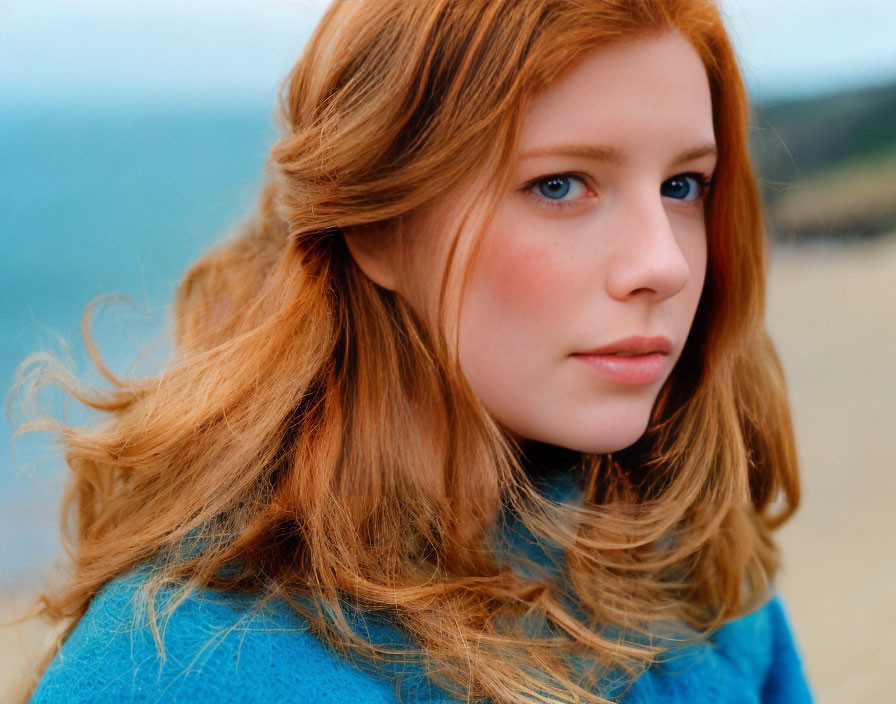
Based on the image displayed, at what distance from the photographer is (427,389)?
993 mm

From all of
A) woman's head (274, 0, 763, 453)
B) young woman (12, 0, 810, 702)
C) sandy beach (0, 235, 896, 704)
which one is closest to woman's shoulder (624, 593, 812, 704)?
young woman (12, 0, 810, 702)

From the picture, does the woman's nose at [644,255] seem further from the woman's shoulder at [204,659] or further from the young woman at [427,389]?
the woman's shoulder at [204,659]

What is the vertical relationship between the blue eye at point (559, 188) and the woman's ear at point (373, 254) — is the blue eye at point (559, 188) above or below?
above

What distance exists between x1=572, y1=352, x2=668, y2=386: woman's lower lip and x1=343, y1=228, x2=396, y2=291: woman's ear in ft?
0.79

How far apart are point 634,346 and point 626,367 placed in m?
0.03

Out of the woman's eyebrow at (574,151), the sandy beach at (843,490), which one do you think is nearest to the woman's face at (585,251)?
the woman's eyebrow at (574,151)

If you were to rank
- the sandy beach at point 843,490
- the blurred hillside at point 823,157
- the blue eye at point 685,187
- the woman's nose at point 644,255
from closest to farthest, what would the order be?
the woman's nose at point 644,255 < the blue eye at point 685,187 < the blurred hillside at point 823,157 < the sandy beach at point 843,490

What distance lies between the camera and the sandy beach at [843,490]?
8.59 ft

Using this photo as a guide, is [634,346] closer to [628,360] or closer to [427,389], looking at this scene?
[628,360]

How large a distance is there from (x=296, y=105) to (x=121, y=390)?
1.47ft

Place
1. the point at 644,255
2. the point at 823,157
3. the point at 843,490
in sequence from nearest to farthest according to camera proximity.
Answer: the point at 644,255, the point at 823,157, the point at 843,490

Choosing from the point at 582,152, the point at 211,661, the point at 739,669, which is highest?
the point at 582,152

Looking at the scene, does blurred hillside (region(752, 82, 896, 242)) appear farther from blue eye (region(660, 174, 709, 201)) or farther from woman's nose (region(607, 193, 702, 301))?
woman's nose (region(607, 193, 702, 301))

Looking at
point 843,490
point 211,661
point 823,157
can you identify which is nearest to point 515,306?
point 211,661
